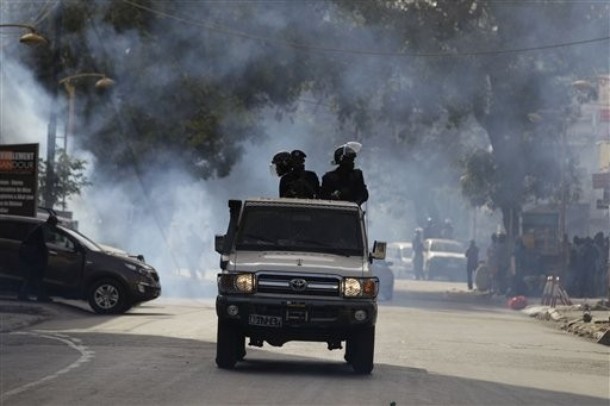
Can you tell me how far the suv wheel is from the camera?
27141mm

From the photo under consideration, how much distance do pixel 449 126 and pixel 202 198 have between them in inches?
1158

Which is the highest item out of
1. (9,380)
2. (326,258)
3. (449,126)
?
(449,126)

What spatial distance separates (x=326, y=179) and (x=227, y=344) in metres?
2.80

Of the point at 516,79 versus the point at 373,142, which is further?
the point at 373,142

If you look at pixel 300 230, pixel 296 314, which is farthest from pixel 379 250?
pixel 296 314

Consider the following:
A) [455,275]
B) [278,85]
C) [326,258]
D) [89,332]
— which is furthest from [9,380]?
[455,275]

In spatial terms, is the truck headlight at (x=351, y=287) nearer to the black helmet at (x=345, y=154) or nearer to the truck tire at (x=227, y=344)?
the truck tire at (x=227, y=344)

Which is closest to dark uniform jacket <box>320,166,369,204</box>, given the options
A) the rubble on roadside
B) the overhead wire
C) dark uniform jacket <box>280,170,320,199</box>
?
dark uniform jacket <box>280,170,320,199</box>

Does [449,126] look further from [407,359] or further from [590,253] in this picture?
[407,359]

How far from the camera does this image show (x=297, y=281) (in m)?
15.1

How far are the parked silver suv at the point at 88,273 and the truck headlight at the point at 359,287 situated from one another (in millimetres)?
12489

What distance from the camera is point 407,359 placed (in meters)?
18.0

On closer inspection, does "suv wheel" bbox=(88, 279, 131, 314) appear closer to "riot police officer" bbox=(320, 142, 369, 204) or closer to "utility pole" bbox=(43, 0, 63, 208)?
"utility pole" bbox=(43, 0, 63, 208)

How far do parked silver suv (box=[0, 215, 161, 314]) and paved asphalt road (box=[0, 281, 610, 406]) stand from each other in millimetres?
1665
